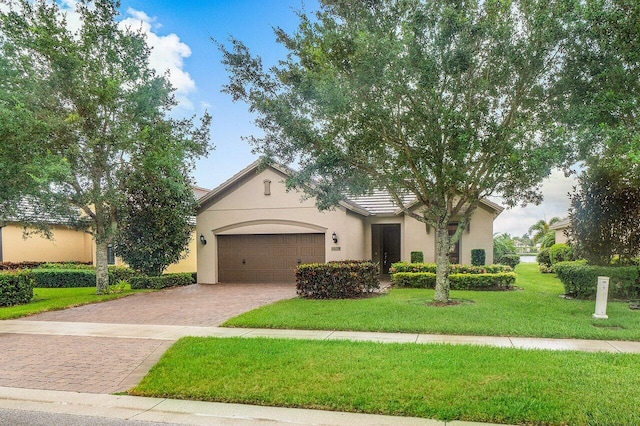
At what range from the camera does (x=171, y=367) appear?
6.52m

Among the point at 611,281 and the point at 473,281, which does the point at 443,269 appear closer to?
the point at 473,281

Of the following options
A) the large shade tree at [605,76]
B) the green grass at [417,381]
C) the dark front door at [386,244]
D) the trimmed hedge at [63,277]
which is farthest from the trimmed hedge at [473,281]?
the trimmed hedge at [63,277]

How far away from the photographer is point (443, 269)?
12.3m

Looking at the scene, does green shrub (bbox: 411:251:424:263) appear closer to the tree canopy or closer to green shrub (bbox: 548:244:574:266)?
the tree canopy

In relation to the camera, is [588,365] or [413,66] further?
[413,66]

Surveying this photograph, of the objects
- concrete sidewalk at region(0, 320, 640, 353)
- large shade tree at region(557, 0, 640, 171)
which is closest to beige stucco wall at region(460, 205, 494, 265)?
large shade tree at region(557, 0, 640, 171)

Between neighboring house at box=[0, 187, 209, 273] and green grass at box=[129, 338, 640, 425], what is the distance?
16.0 metres

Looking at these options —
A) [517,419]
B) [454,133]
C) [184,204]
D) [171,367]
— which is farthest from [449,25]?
[184,204]

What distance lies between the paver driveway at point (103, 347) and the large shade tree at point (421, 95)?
179 inches

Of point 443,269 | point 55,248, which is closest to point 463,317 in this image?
point 443,269

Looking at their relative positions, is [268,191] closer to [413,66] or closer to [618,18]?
[413,66]

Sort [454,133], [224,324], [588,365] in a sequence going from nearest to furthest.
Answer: [588,365] < [224,324] < [454,133]

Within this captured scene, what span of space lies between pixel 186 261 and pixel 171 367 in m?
19.0

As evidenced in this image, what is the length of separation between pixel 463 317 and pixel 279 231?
422 inches
